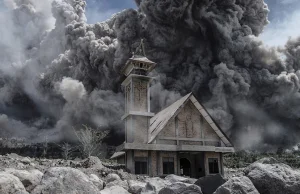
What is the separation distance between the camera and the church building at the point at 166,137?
22.2m

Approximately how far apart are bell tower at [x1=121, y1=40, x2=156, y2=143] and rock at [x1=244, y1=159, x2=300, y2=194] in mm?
13447

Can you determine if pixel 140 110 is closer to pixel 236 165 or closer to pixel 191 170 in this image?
pixel 191 170

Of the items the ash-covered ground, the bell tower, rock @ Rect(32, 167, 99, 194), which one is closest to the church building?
the bell tower

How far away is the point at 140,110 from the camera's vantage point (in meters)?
23.3

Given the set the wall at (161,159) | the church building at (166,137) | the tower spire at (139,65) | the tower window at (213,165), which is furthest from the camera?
the tower spire at (139,65)

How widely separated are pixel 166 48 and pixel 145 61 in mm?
24097

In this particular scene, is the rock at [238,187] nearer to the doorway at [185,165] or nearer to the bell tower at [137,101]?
the bell tower at [137,101]

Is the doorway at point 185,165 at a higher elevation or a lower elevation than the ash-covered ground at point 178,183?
higher

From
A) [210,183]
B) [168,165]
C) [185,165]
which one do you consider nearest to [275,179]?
[210,183]

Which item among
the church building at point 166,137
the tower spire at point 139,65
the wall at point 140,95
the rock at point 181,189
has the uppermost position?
the tower spire at point 139,65

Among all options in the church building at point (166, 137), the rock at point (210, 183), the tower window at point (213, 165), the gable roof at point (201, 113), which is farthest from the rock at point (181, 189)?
the tower window at point (213, 165)

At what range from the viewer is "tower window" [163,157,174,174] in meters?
22.6

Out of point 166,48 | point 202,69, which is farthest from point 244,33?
point 166,48

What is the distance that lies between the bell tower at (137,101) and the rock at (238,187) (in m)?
14.0
